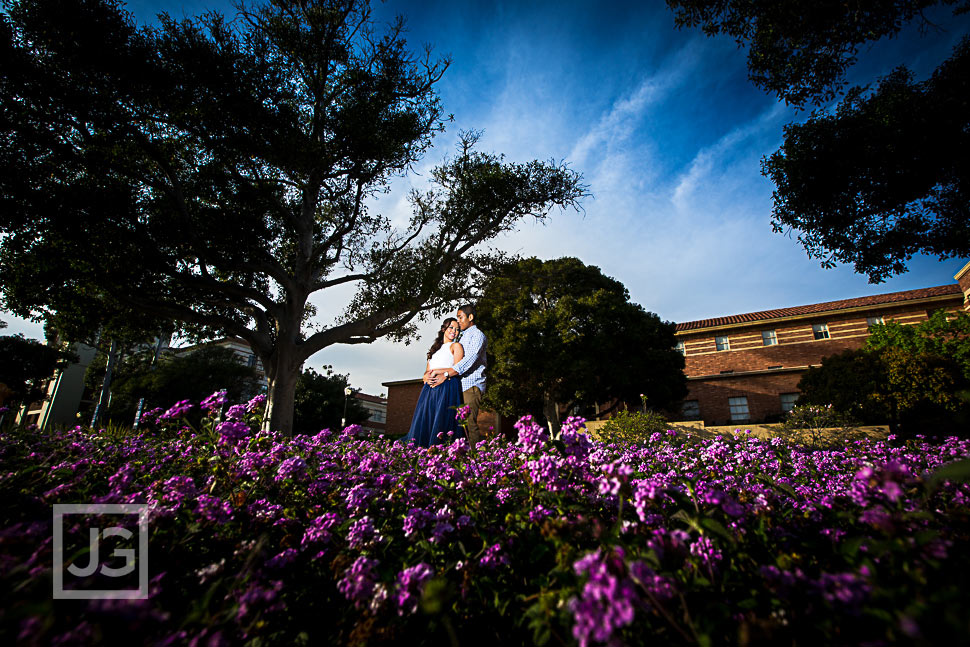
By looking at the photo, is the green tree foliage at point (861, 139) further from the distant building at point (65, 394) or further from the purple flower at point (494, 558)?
the distant building at point (65, 394)

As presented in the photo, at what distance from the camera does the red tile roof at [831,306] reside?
→ 76.7 ft

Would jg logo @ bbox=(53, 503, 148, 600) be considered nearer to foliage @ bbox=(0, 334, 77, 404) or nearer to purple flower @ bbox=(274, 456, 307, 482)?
purple flower @ bbox=(274, 456, 307, 482)

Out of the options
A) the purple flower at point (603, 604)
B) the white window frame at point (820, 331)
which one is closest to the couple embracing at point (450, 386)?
the purple flower at point (603, 604)

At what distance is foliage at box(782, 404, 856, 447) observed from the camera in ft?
39.2

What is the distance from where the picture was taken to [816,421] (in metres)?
12.0

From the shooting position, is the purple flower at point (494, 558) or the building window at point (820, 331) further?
the building window at point (820, 331)

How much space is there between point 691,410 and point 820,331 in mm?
9604

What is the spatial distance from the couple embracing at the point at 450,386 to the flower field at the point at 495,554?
2.69 meters

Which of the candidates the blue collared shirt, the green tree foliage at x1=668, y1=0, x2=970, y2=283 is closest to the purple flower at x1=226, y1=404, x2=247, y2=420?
the blue collared shirt

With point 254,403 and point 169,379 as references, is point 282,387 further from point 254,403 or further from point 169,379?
point 169,379

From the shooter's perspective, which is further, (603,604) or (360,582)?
(360,582)

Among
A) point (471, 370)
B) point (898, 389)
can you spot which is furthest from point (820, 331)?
point (471, 370)

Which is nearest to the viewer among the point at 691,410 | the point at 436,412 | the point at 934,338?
the point at 436,412

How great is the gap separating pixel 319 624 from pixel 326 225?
13.0m
